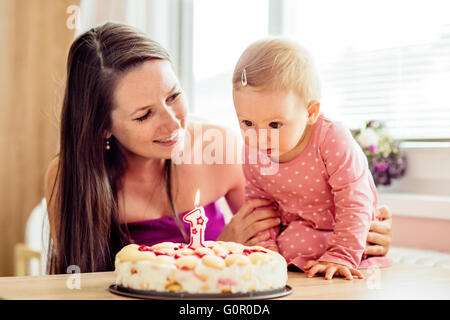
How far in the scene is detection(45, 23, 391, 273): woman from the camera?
1.53 m

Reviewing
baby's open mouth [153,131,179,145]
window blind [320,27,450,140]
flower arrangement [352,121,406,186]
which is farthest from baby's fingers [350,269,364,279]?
window blind [320,27,450,140]

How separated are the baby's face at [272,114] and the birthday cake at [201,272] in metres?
0.36

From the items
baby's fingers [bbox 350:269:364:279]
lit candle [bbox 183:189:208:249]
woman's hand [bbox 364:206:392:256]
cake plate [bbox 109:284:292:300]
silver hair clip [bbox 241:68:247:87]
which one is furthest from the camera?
woman's hand [bbox 364:206:392:256]

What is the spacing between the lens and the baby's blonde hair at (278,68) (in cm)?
120

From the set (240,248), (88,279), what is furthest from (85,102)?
(240,248)

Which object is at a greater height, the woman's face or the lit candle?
the woman's face

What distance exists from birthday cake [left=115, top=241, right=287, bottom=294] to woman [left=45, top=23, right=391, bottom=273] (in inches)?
18.8

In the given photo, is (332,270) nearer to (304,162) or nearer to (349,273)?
(349,273)

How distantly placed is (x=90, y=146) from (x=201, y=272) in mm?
868

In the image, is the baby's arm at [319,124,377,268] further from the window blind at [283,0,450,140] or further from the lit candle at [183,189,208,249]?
the window blind at [283,0,450,140]

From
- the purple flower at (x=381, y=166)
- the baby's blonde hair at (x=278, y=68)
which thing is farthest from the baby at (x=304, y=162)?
the purple flower at (x=381, y=166)

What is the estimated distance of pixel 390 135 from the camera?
215cm
